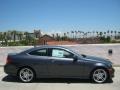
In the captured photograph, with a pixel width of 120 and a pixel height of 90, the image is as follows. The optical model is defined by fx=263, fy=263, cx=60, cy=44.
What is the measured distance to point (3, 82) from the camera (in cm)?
986

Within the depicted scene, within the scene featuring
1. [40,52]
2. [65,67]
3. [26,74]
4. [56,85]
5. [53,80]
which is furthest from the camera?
[53,80]

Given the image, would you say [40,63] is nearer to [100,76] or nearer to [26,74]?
[26,74]

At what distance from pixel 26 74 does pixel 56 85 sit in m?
1.28

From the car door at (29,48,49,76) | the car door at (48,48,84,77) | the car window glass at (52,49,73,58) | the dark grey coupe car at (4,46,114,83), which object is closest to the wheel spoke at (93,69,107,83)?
the dark grey coupe car at (4,46,114,83)

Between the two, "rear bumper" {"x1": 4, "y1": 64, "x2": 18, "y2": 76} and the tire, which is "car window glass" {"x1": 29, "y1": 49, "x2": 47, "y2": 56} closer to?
the tire

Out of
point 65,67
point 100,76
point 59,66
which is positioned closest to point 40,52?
Result: point 59,66

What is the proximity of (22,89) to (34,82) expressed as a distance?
4.20 ft

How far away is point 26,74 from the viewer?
982 cm

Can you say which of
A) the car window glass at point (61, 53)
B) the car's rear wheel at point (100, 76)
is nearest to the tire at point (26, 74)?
the car window glass at point (61, 53)

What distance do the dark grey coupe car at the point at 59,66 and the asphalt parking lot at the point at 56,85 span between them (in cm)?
26

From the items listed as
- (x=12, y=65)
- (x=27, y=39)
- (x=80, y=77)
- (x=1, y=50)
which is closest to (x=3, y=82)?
(x=12, y=65)

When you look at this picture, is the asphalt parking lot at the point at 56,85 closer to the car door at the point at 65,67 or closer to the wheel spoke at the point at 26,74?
the wheel spoke at the point at 26,74

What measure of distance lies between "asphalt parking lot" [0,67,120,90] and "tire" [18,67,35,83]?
0.20 m

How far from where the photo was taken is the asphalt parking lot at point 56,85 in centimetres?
879
